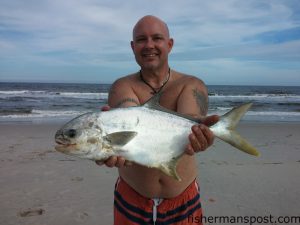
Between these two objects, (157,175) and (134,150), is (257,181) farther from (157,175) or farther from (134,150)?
(134,150)

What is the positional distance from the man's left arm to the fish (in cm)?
6

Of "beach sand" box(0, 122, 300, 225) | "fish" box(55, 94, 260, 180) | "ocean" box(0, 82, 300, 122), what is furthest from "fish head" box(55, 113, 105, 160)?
"ocean" box(0, 82, 300, 122)

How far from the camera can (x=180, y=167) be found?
3.07 meters

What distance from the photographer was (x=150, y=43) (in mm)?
3057

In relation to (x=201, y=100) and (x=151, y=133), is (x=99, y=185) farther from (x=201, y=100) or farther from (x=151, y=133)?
(x=151, y=133)

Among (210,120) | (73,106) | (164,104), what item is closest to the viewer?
(210,120)

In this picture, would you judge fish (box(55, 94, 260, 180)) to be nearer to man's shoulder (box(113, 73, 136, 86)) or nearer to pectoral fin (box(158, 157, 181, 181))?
pectoral fin (box(158, 157, 181, 181))

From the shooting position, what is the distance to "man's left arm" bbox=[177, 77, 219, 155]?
2.65m

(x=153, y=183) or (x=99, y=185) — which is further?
(x=99, y=185)

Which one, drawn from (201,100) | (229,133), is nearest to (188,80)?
(201,100)

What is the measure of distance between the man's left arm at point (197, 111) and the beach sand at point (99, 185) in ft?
7.72

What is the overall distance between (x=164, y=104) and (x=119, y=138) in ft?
2.97

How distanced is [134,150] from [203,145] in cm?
56

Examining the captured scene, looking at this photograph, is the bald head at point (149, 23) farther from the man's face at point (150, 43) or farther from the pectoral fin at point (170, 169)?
the pectoral fin at point (170, 169)
